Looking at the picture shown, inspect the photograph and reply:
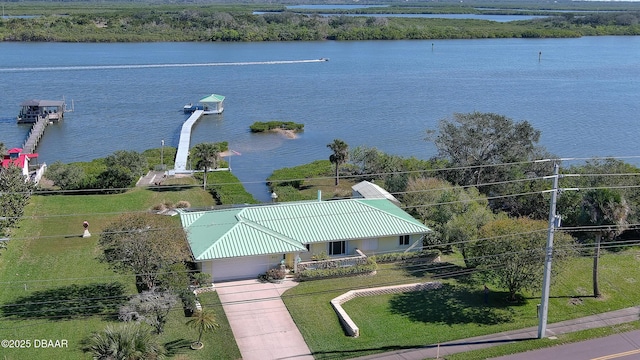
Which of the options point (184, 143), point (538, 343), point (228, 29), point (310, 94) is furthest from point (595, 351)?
point (228, 29)

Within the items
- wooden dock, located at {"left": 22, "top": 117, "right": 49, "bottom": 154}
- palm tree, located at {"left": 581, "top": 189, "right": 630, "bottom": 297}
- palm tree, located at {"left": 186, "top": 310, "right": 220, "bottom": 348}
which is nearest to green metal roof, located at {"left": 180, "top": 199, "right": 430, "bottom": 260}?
palm tree, located at {"left": 186, "top": 310, "right": 220, "bottom": 348}

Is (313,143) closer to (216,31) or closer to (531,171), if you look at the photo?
(531,171)

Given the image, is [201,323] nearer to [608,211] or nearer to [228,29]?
[608,211]

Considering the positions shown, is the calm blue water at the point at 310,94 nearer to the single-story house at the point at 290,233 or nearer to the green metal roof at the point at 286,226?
the green metal roof at the point at 286,226

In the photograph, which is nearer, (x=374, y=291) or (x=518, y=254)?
(x=518, y=254)

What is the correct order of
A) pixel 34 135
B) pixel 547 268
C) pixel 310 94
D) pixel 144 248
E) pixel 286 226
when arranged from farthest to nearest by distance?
pixel 310 94
pixel 34 135
pixel 286 226
pixel 144 248
pixel 547 268

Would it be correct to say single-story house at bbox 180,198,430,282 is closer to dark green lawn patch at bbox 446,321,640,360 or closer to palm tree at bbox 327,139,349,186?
dark green lawn patch at bbox 446,321,640,360

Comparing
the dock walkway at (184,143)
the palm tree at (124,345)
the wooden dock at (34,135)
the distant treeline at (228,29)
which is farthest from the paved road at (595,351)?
the distant treeline at (228,29)

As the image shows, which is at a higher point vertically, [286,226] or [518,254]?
[518,254]
